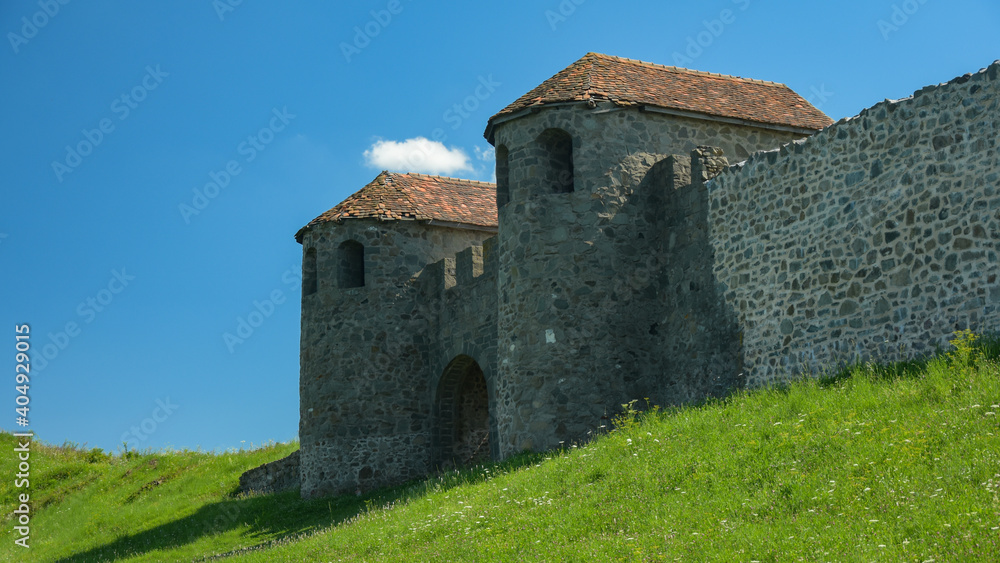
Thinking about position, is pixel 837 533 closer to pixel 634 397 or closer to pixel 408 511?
pixel 408 511

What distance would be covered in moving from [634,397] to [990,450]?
8.51 m

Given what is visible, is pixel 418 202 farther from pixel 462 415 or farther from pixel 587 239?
pixel 587 239

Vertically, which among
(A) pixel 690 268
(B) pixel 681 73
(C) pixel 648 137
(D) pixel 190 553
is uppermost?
(B) pixel 681 73

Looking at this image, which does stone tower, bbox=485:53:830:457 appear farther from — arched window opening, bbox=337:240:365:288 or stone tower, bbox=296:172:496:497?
arched window opening, bbox=337:240:365:288

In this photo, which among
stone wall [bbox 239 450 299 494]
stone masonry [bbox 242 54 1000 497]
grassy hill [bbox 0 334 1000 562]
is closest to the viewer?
grassy hill [bbox 0 334 1000 562]

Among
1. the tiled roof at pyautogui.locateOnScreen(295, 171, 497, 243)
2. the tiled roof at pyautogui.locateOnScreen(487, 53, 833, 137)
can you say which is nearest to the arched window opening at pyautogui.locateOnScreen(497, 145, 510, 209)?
the tiled roof at pyautogui.locateOnScreen(487, 53, 833, 137)

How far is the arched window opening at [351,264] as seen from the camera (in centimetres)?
2338

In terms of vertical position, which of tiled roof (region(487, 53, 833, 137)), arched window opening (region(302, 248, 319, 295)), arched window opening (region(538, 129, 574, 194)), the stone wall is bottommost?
the stone wall

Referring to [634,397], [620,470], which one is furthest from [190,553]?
[620,470]

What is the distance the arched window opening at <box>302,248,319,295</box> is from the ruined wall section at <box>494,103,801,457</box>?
6.95 meters

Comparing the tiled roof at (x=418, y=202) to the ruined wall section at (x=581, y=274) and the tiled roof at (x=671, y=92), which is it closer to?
the tiled roof at (x=671, y=92)

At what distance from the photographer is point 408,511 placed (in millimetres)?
14805

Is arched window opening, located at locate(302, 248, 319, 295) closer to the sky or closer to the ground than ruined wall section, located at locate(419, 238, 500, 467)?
closer to the sky

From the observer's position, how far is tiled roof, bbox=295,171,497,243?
23359 mm
